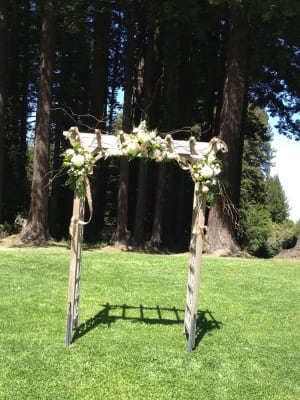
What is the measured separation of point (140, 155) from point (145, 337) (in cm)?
230

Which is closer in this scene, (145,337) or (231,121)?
(145,337)

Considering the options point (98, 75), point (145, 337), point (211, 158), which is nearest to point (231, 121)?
point (98, 75)

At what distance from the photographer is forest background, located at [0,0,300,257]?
13508mm

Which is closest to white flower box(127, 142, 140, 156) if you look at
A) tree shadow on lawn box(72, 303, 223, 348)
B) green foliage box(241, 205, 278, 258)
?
tree shadow on lawn box(72, 303, 223, 348)

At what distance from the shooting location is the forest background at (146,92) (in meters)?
13.5

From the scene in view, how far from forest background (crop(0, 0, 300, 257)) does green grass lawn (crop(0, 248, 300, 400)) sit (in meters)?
2.71

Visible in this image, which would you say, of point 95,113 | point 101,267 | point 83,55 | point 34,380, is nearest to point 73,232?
point 34,380

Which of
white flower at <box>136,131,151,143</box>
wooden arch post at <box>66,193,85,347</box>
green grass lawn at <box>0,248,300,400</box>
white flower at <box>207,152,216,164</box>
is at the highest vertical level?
white flower at <box>136,131,151,143</box>

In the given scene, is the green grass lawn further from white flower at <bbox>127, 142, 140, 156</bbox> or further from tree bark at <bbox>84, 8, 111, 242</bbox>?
tree bark at <bbox>84, 8, 111, 242</bbox>

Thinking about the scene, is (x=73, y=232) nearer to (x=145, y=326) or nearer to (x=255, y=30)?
(x=145, y=326)

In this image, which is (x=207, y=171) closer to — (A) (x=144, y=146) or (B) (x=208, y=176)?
(B) (x=208, y=176)

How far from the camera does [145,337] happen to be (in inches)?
225

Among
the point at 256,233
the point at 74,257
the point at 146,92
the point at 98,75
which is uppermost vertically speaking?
the point at 98,75

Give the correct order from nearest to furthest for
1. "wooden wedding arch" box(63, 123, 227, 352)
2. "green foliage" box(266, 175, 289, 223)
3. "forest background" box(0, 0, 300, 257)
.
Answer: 1. "wooden wedding arch" box(63, 123, 227, 352)
2. "forest background" box(0, 0, 300, 257)
3. "green foliage" box(266, 175, 289, 223)
